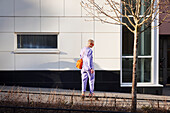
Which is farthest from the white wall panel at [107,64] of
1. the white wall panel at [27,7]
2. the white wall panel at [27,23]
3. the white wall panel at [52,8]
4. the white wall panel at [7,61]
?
the white wall panel at [7,61]

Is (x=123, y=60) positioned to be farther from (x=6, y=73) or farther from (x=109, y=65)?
(x=6, y=73)

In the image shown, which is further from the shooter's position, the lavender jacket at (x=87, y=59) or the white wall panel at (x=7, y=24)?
the white wall panel at (x=7, y=24)

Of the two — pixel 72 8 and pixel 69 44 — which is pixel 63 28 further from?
pixel 72 8

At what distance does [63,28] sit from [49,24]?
65 centimetres

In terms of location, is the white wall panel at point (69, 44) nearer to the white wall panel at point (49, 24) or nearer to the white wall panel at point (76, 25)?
the white wall panel at point (76, 25)

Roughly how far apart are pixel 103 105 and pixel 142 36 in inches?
182

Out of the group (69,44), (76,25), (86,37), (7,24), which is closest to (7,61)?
(7,24)

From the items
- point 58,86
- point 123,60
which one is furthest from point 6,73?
point 123,60

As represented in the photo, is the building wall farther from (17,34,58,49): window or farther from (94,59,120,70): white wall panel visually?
(17,34,58,49): window

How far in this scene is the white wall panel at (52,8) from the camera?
9109 millimetres

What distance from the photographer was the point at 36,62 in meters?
9.20

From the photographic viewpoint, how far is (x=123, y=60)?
9188 millimetres

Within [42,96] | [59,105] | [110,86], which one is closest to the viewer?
[59,105]

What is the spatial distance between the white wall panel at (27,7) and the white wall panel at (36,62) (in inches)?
73.2
